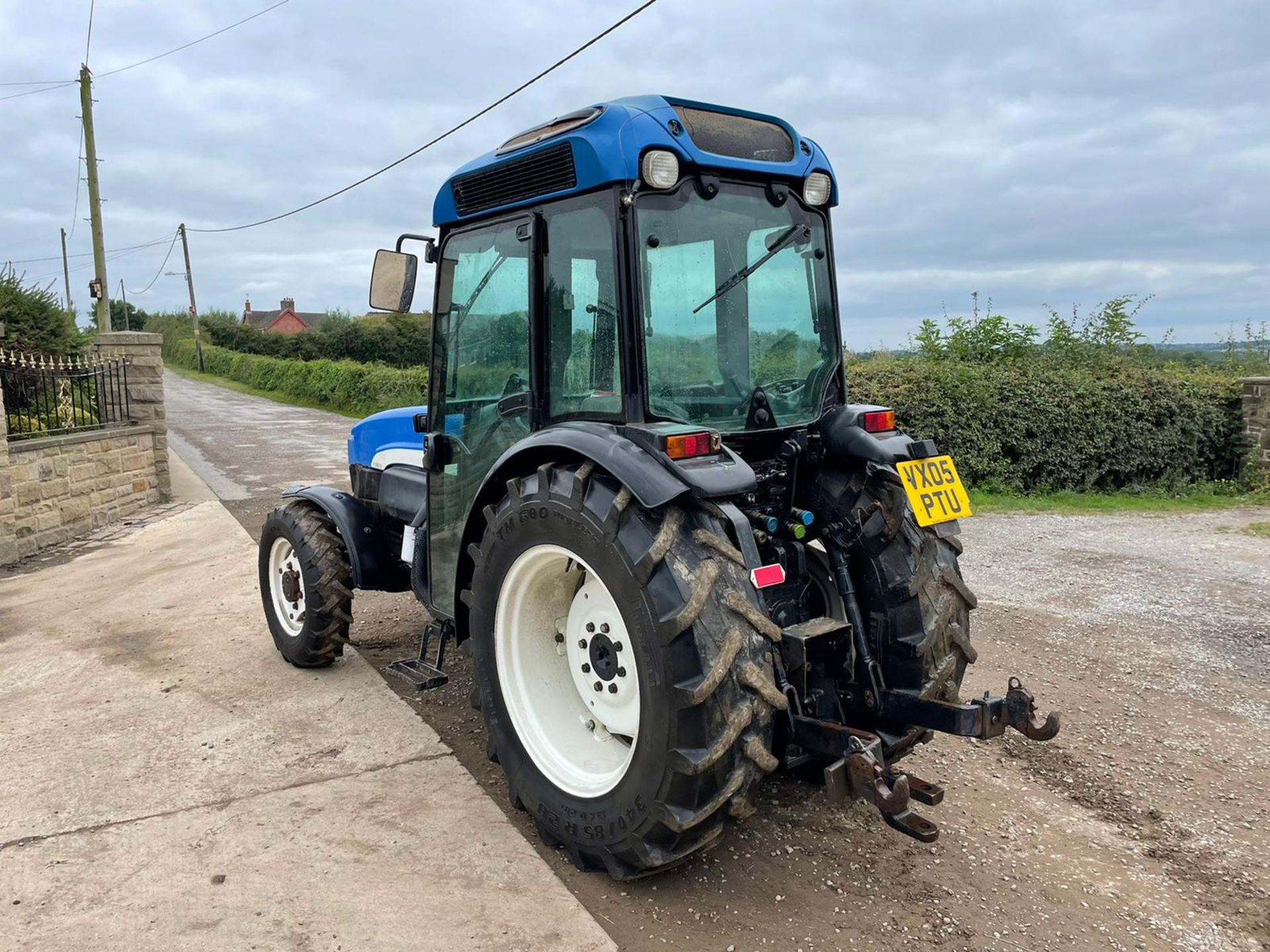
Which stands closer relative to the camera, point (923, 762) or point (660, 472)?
point (660, 472)

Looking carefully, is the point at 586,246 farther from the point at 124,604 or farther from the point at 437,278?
the point at 124,604

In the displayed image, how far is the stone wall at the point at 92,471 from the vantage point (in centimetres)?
800

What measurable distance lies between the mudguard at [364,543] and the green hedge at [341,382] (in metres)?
12.8

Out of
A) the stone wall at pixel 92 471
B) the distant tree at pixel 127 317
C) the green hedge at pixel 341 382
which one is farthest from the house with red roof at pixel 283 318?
the stone wall at pixel 92 471

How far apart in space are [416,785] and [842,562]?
1922 millimetres

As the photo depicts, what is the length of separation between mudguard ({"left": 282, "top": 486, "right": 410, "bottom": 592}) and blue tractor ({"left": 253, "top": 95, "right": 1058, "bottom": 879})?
110 cm

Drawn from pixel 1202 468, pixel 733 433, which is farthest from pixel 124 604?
pixel 1202 468

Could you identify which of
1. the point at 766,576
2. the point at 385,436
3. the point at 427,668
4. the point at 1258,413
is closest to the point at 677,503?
the point at 766,576

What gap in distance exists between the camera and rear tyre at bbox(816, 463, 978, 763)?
3059mm

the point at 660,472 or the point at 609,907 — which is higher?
the point at 660,472

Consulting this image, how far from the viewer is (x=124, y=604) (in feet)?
20.9

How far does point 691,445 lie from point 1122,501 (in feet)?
31.7

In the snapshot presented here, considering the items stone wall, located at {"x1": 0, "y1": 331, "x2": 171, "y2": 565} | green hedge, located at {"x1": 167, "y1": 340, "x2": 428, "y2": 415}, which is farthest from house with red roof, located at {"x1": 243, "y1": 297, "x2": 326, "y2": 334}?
stone wall, located at {"x1": 0, "y1": 331, "x2": 171, "y2": 565}

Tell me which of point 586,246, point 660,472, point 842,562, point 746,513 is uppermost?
point 586,246
